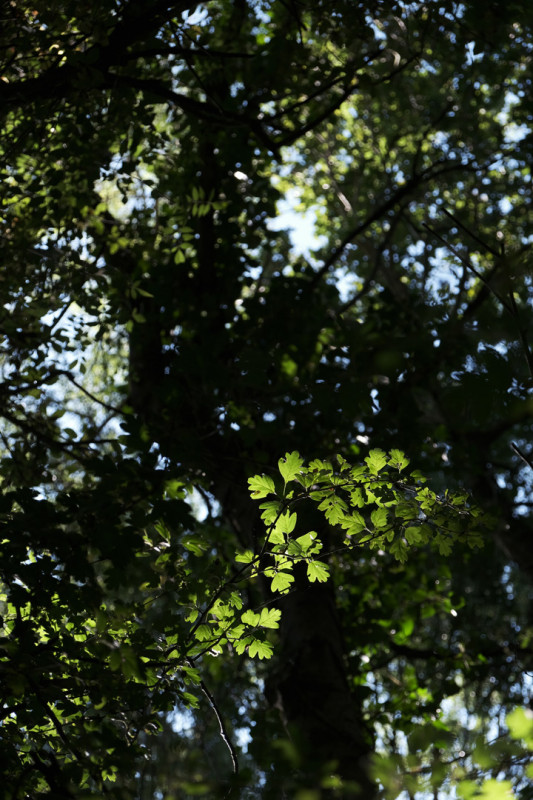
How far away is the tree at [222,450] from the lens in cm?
204

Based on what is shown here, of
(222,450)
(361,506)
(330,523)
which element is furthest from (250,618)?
(222,450)

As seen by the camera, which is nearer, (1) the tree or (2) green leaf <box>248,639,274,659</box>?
(1) the tree

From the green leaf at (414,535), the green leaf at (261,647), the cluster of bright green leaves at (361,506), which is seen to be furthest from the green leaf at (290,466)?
the green leaf at (261,647)

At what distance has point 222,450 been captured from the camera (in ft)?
16.0

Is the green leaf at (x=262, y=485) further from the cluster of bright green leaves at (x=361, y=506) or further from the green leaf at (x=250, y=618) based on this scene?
the green leaf at (x=250, y=618)

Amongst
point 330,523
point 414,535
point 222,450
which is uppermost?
point 222,450

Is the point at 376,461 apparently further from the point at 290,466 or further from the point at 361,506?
the point at 290,466

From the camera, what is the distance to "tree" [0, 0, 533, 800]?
6.68 feet

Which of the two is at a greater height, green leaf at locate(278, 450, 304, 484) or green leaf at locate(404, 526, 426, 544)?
green leaf at locate(278, 450, 304, 484)

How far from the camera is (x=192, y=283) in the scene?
5453 mm

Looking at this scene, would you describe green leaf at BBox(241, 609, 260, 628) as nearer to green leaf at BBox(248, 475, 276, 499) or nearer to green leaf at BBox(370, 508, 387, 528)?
green leaf at BBox(248, 475, 276, 499)

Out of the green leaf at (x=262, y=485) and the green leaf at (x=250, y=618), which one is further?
the green leaf at (x=250, y=618)

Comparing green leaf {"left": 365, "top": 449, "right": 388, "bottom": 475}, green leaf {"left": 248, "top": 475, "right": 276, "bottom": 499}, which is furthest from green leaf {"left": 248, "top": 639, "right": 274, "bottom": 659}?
green leaf {"left": 365, "top": 449, "right": 388, "bottom": 475}

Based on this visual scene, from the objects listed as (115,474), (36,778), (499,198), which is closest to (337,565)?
(115,474)
